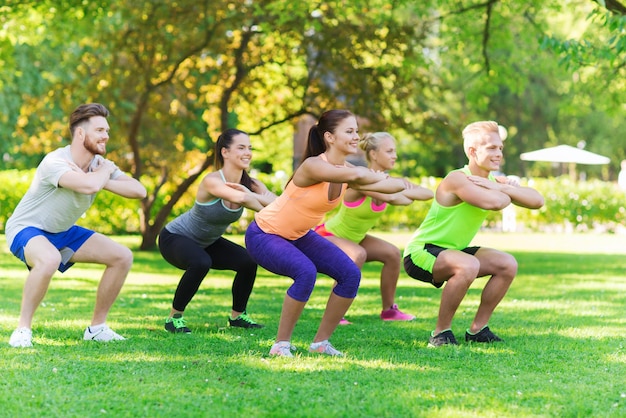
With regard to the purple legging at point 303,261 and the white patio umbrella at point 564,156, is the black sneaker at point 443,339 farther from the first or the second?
the white patio umbrella at point 564,156

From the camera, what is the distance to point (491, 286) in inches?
271

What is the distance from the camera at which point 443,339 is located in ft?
22.2

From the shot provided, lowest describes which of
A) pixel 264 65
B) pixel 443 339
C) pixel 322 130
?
pixel 443 339

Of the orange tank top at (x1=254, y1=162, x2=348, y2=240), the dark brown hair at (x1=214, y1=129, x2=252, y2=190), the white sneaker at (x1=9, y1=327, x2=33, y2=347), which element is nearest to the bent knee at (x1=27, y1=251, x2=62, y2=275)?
the white sneaker at (x1=9, y1=327, x2=33, y2=347)

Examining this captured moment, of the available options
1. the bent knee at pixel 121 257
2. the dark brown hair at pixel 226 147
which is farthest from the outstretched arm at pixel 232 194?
the bent knee at pixel 121 257

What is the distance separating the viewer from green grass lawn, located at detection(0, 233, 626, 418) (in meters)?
4.73

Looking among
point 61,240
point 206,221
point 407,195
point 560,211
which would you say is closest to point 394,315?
point 407,195

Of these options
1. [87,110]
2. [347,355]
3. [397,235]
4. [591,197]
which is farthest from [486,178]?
[591,197]

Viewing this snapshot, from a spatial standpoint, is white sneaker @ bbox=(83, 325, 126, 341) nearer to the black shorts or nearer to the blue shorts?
the blue shorts

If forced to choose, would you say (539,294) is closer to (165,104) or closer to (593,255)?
(593,255)

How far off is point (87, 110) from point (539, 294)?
21.6 ft

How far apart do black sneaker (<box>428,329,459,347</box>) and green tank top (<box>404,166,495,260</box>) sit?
0.59m

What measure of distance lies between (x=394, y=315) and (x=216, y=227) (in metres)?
2.19

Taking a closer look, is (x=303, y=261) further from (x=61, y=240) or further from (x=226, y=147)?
(x=61, y=240)
